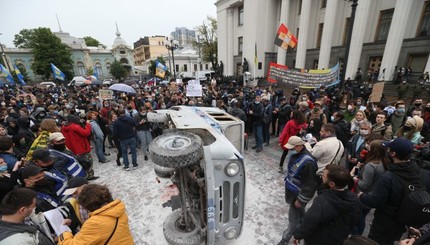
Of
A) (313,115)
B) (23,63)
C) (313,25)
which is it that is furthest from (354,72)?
(23,63)

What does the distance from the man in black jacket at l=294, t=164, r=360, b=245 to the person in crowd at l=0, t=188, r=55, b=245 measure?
2.53 metres

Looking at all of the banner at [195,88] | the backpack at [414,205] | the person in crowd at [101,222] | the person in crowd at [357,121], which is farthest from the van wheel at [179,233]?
the banner at [195,88]

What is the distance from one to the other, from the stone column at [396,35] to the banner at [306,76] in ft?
34.9

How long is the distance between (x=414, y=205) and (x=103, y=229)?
2973 millimetres

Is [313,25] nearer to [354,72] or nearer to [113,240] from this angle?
[354,72]

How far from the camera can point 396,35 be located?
13547 millimetres

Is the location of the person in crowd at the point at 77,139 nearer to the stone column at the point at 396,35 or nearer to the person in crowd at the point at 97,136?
the person in crowd at the point at 97,136

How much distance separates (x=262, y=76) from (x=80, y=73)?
156ft

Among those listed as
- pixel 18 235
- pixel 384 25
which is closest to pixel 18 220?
pixel 18 235

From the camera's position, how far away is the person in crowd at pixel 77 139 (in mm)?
4738

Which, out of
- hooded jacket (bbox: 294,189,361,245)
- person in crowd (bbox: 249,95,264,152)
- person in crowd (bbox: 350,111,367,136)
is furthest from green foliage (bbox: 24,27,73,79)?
hooded jacket (bbox: 294,189,361,245)

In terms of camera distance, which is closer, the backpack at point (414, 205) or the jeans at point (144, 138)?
the backpack at point (414, 205)

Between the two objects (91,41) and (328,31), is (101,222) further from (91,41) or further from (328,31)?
(91,41)

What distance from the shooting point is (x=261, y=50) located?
24562 mm
